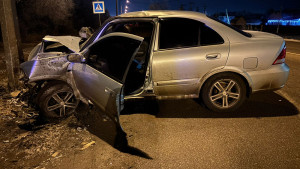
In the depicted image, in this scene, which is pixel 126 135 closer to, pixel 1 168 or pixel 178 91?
pixel 178 91

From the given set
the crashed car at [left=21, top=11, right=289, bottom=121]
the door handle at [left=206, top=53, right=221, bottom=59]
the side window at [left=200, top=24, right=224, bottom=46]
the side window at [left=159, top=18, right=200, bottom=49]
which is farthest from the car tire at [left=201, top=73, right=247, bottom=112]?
the side window at [left=159, top=18, right=200, bottom=49]

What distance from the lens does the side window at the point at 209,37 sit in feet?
11.9

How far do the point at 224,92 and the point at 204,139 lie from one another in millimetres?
1051

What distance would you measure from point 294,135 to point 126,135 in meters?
2.47

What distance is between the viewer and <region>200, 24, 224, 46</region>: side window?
143 inches

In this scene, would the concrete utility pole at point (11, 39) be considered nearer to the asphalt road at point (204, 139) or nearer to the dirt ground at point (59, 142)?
the dirt ground at point (59, 142)

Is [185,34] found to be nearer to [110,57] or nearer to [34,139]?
[110,57]

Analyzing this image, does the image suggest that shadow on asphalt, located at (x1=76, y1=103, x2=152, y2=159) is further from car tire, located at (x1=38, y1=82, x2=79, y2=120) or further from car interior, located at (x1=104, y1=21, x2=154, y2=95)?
car interior, located at (x1=104, y1=21, x2=154, y2=95)

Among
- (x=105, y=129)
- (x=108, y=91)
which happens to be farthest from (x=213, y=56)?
(x=105, y=129)

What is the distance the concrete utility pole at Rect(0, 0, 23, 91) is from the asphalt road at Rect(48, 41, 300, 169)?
9.53ft

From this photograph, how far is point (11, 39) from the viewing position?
4785mm

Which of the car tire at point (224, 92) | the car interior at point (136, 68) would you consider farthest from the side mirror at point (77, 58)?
the car tire at point (224, 92)

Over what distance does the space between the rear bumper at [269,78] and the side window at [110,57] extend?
6.84 feet

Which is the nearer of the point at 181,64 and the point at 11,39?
the point at 181,64
